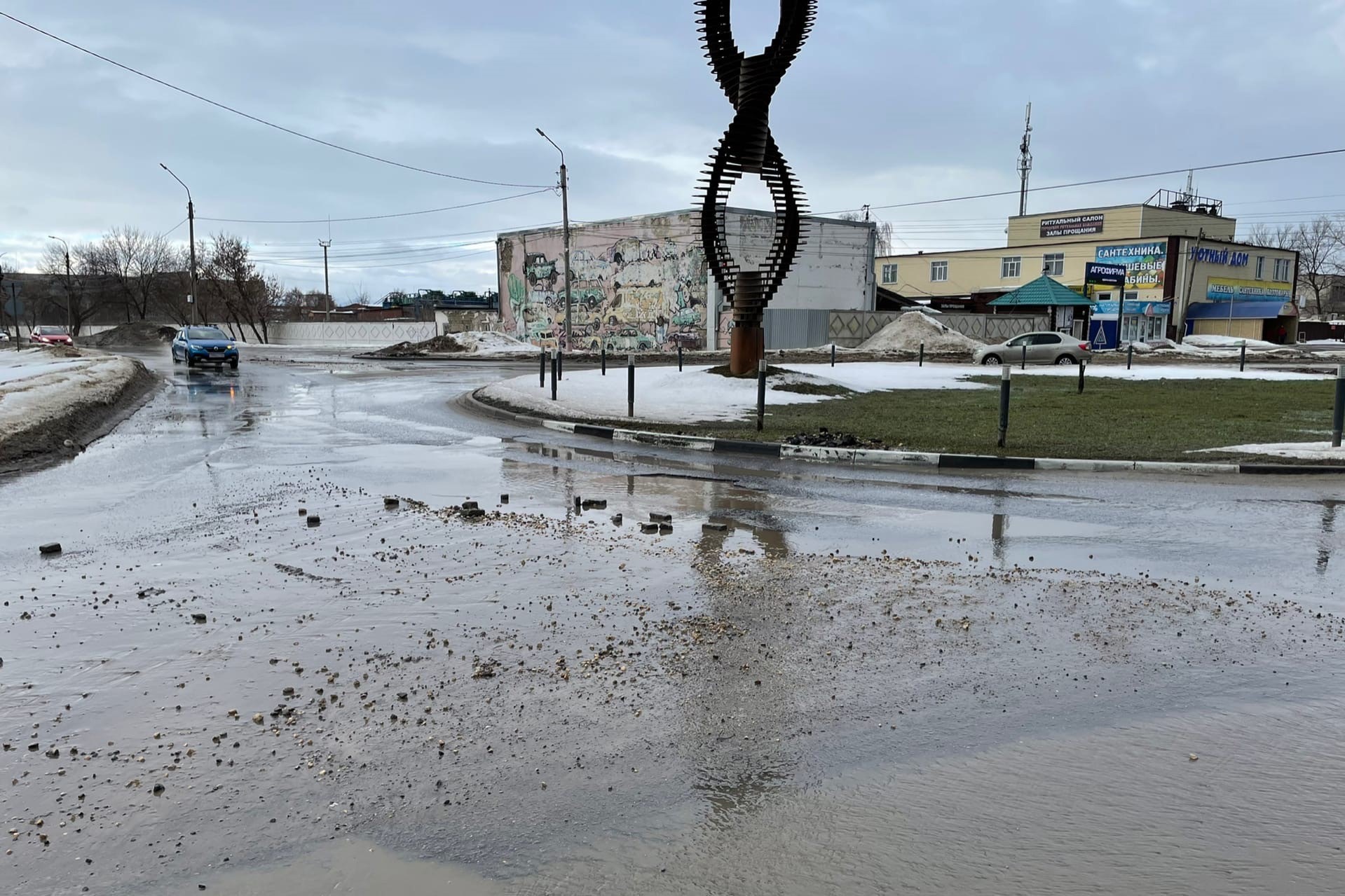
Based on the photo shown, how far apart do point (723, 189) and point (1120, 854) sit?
19188 millimetres

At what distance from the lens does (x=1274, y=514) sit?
8781 millimetres

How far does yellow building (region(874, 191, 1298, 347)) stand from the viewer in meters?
62.6

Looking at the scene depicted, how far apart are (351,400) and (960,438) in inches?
561

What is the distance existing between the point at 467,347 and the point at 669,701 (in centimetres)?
4998

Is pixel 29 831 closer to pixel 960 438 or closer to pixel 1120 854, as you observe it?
pixel 1120 854

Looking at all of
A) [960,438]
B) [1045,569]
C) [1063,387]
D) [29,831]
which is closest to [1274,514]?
[1045,569]

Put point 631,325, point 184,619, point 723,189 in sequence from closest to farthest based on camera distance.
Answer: point 184,619, point 723,189, point 631,325

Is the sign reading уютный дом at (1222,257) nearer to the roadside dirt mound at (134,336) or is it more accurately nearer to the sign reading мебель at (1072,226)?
the sign reading мебель at (1072,226)

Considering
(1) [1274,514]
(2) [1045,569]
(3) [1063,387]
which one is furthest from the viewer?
(3) [1063,387]

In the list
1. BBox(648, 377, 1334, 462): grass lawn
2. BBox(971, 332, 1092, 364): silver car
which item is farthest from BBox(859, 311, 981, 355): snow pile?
BBox(648, 377, 1334, 462): grass lawn

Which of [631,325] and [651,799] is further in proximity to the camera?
[631,325]

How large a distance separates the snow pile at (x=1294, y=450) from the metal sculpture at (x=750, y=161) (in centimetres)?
980

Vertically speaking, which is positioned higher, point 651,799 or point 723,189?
point 723,189

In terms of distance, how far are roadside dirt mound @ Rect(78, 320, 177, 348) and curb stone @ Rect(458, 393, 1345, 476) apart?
63.1m
